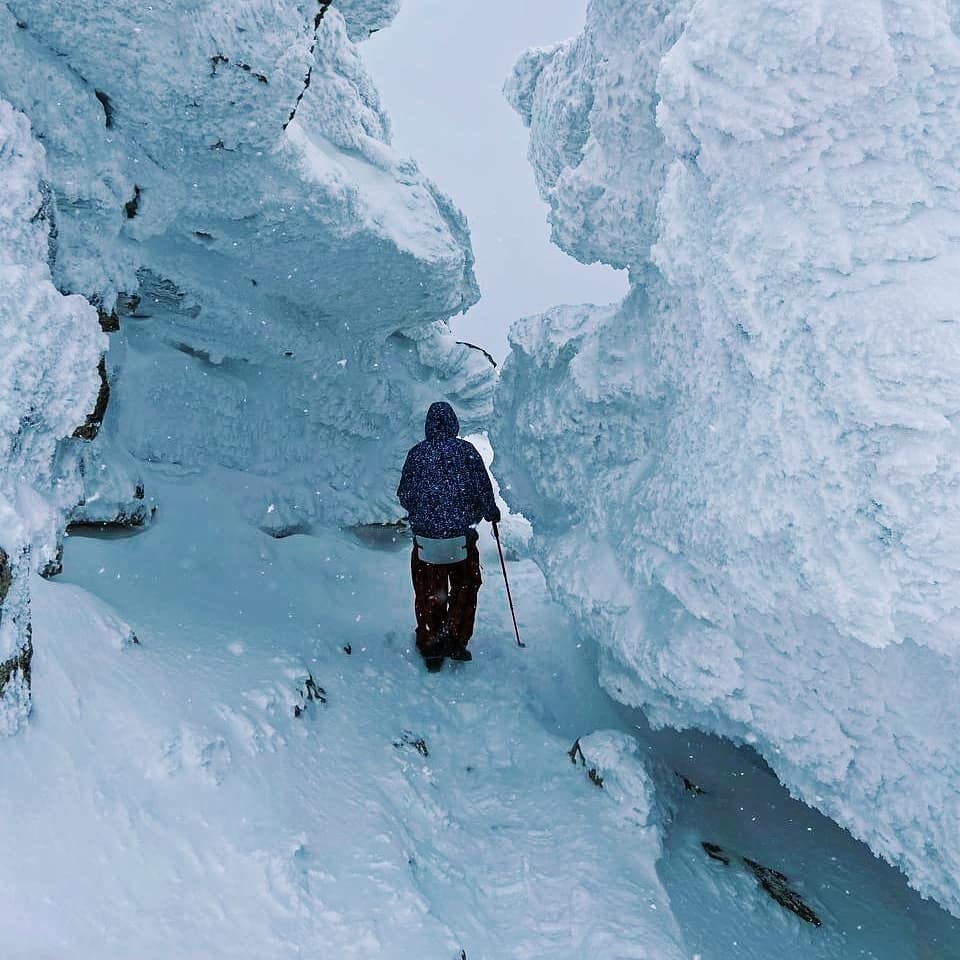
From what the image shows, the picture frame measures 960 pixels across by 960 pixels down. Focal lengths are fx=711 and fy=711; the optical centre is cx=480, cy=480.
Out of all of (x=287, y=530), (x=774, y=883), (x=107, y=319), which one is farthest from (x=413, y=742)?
(x=287, y=530)

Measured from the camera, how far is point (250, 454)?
5730 millimetres

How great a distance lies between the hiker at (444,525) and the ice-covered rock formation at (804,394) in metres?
1.17

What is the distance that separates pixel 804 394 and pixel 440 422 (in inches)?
95.2

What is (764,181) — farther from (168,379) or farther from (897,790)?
(168,379)

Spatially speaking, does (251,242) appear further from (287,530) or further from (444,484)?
(287,530)

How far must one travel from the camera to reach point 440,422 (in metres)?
4.44

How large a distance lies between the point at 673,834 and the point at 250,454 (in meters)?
4.11

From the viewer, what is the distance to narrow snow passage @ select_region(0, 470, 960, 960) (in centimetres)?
197

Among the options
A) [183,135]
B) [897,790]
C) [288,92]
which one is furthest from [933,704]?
[183,135]

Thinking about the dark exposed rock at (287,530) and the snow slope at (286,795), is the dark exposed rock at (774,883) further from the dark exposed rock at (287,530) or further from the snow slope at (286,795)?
the dark exposed rock at (287,530)

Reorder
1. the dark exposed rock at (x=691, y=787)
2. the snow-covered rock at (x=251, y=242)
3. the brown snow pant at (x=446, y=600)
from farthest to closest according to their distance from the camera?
1. the brown snow pant at (x=446, y=600)
2. the dark exposed rock at (x=691, y=787)
3. the snow-covered rock at (x=251, y=242)

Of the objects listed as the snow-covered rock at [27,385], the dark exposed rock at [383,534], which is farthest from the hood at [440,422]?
the dark exposed rock at [383,534]

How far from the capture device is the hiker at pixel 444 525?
4379 millimetres

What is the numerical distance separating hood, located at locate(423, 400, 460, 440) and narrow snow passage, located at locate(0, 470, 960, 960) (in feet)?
4.70
